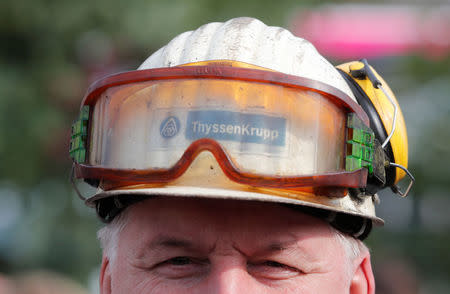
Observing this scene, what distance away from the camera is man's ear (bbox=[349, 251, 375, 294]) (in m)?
2.64

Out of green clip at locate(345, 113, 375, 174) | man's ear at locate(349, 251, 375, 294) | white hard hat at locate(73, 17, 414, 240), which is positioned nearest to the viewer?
white hard hat at locate(73, 17, 414, 240)

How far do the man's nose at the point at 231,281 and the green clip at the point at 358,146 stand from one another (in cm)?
50

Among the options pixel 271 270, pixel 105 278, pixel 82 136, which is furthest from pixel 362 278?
pixel 82 136

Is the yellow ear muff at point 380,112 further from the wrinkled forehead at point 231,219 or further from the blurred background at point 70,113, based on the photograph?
the blurred background at point 70,113

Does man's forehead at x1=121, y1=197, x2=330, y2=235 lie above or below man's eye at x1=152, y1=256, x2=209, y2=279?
above

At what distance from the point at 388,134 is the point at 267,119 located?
61 centimetres

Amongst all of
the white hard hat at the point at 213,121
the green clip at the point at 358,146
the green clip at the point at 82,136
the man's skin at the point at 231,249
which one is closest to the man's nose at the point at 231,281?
the man's skin at the point at 231,249

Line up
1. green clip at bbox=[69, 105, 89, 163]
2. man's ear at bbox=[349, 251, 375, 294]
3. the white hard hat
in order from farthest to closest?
man's ear at bbox=[349, 251, 375, 294]
green clip at bbox=[69, 105, 89, 163]
the white hard hat

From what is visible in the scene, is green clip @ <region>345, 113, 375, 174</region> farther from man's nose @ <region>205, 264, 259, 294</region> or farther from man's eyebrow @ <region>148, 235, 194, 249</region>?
man's eyebrow @ <region>148, 235, 194, 249</region>

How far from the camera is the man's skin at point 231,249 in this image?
2.35 meters

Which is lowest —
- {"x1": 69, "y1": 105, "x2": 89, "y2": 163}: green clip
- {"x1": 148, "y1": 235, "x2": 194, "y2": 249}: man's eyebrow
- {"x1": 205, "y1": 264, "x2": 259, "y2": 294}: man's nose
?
{"x1": 205, "y1": 264, "x2": 259, "y2": 294}: man's nose

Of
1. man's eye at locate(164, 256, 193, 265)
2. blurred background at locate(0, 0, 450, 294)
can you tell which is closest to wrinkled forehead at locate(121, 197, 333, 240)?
man's eye at locate(164, 256, 193, 265)

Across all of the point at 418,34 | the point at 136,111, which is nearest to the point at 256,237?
the point at 136,111

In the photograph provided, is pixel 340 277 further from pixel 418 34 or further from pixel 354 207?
pixel 418 34
